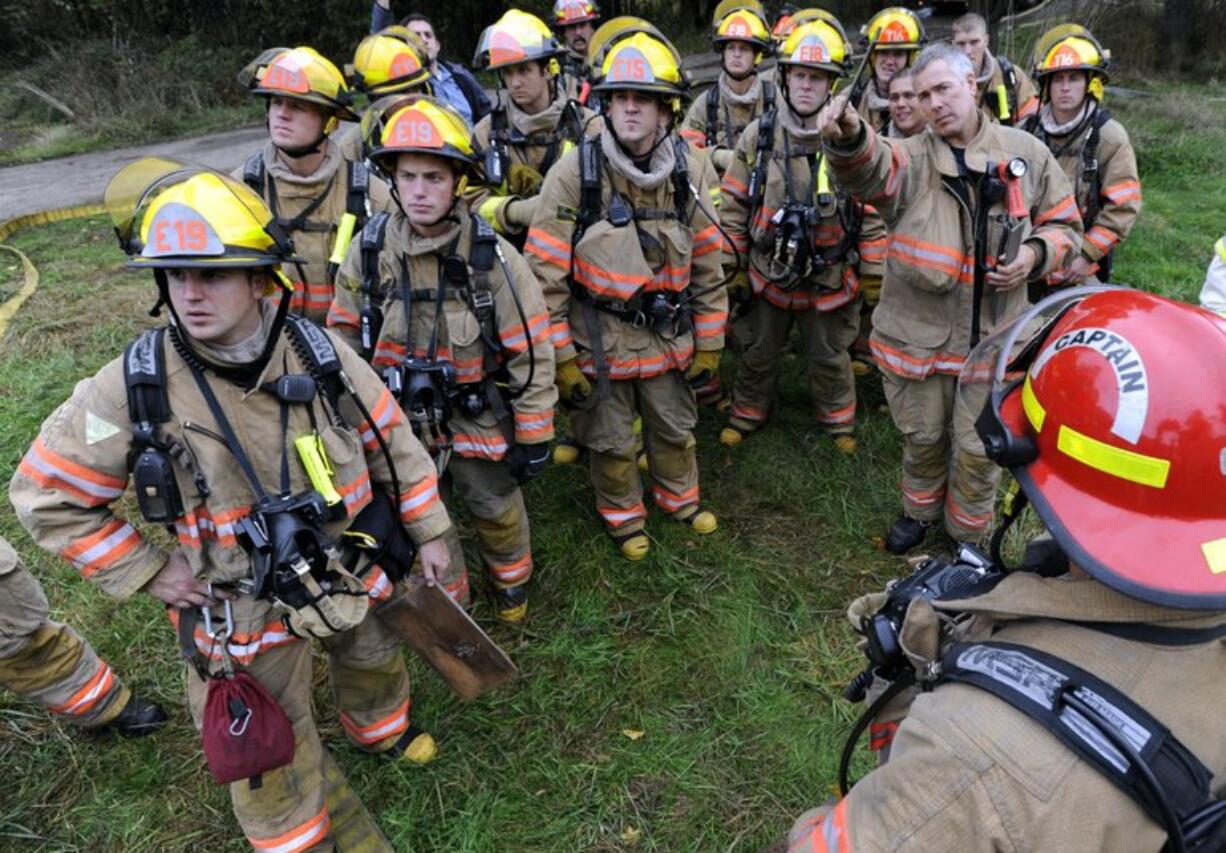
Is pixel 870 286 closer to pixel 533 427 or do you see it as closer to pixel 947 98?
pixel 947 98

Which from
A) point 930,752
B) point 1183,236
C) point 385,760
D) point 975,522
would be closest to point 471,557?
point 385,760

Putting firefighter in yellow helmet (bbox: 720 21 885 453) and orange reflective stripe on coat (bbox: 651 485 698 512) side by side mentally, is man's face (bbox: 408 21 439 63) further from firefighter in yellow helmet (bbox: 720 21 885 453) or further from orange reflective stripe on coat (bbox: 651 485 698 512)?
orange reflective stripe on coat (bbox: 651 485 698 512)

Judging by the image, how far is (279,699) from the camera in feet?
8.36

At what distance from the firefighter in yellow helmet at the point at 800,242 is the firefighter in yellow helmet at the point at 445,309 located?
156cm

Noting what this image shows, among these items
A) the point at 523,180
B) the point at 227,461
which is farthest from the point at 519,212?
the point at 227,461

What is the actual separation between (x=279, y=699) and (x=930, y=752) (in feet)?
6.99

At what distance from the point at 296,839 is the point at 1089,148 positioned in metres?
5.30

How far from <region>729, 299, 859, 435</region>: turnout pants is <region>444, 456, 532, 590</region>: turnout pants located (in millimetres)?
1971

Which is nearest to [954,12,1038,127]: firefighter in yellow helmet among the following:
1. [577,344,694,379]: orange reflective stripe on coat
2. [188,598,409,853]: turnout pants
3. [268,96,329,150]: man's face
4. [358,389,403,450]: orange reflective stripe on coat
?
[577,344,694,379]: orange reflective stripe on coat

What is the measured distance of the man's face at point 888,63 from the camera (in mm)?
5312

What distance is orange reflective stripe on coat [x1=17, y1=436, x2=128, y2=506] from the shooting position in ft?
6.93

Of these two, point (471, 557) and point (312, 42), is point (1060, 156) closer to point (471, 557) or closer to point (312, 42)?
point (471, 557)

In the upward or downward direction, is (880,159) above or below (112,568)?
above

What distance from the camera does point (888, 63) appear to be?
5.38 m
